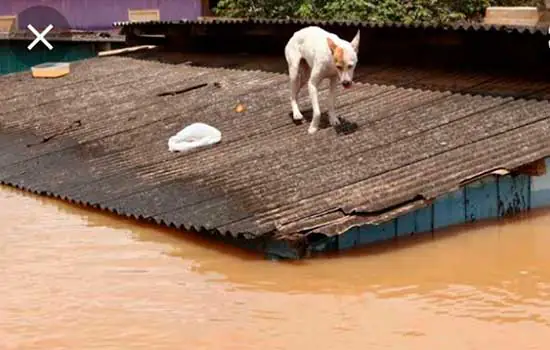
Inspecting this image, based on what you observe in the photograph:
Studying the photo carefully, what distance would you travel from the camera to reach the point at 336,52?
29.3 ft

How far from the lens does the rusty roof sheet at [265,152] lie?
24.4ft

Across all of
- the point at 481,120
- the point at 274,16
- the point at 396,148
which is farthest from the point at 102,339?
the point at 274,16

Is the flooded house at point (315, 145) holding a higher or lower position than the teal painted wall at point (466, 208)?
higher

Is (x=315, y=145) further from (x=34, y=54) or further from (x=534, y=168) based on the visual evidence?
(x=34, y=54)

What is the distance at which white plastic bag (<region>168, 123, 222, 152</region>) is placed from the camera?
9.70 meters

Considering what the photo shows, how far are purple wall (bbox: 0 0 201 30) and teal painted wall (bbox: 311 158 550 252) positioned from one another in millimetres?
15929

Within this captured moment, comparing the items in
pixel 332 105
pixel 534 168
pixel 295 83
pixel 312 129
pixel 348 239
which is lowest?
pixel 348 239

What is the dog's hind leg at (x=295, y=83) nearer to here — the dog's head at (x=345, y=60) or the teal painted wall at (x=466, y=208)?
the dog's head at (x=345, y=60)

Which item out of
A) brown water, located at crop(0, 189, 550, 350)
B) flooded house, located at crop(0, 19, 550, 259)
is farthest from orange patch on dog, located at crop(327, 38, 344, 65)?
brown water, located at crop(0, 189, 550, 350)

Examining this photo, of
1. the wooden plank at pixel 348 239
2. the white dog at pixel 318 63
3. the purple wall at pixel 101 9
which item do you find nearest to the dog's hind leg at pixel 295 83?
the white dog at pixel 318 63

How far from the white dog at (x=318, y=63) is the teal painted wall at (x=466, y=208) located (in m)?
1.55

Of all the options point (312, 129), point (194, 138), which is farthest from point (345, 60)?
point (194, 138)

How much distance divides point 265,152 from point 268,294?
2557 mm

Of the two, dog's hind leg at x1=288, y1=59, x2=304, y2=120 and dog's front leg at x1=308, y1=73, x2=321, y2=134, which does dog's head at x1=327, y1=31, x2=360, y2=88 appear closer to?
dog's front leg at x1=308, y1=73, x2=321, y2=134
